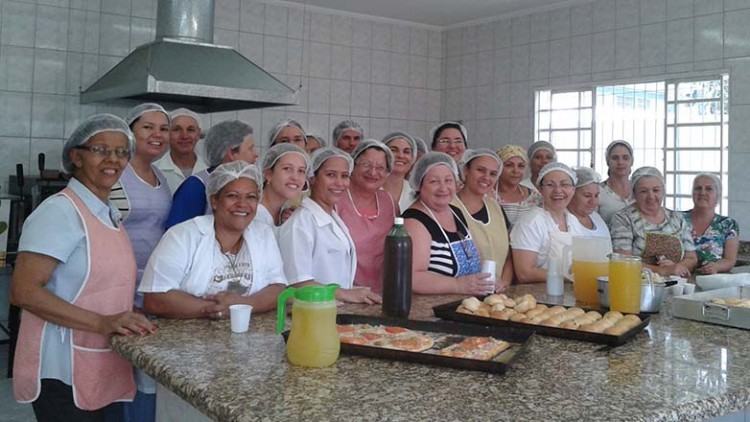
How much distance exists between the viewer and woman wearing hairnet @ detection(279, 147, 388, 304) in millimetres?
2176

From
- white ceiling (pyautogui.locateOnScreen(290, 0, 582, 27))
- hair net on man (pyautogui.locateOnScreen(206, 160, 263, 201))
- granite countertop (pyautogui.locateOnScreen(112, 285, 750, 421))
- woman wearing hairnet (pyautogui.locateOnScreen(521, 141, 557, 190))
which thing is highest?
white ceiling (pyautogui.locateOnScreen(290, 0, 582, 27))

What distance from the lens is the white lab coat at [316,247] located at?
2189 millimetres

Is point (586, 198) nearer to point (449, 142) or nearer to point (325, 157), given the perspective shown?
point (449, 142)

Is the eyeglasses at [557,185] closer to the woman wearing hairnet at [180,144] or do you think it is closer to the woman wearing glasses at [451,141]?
the woman wearing glasses at [451,141]

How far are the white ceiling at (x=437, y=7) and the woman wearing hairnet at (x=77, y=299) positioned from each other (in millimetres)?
4385

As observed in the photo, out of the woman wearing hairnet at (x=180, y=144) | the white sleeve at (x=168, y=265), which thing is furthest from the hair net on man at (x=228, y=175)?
the woman wearing hairnet at (x=180, y=144)

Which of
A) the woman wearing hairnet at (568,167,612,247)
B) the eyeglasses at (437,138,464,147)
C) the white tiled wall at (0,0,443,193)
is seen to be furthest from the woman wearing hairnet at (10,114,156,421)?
the white tiled wall at (0,0,443,193)

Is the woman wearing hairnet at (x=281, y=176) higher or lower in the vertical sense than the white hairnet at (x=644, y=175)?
lower

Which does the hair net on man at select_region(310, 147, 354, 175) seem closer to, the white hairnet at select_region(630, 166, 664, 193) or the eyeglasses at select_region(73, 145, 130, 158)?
the eyeglasses at select_region(73, 145, 130, 158)

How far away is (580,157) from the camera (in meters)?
5.93

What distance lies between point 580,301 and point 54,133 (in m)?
4.12

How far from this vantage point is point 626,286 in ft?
6.36

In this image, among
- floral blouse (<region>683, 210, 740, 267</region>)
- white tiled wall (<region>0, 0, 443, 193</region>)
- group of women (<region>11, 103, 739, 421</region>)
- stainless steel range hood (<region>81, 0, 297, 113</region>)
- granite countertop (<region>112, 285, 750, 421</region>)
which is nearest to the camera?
granite countertop (<region>112, 285, 750, 421</region>)

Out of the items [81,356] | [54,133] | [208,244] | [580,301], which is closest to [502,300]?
[580,301]
